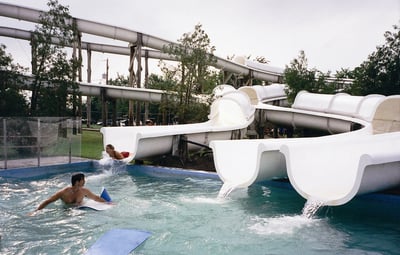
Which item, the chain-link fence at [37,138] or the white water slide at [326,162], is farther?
the chain-link fence at [37,138]

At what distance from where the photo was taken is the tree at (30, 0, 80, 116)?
521 inches

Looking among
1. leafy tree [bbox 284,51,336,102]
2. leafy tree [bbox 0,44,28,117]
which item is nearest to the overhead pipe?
leafy tree [bbox 284,51,336,102]

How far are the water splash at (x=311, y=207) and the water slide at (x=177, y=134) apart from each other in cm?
487

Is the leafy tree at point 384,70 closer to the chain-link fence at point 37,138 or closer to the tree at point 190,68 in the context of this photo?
the tree at point 190,68

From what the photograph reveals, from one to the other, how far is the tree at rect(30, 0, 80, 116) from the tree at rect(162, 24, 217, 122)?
149 inches

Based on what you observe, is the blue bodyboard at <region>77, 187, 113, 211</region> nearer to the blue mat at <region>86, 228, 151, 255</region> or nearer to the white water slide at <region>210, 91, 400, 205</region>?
the blue mat at <region>86, 228, 151, 255</region>

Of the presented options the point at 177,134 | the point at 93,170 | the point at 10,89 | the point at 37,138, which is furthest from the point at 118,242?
the point at 10,89

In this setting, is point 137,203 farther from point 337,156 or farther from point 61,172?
point 337,156

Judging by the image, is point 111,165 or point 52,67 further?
point 52,67

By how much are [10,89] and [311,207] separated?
431 inches

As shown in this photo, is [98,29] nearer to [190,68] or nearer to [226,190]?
[190,68]

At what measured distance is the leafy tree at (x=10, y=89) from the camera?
480 inches

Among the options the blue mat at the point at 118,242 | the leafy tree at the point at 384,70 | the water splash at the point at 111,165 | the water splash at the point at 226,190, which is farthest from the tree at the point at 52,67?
the leafy tree at the point at 384,70

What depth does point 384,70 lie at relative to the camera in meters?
21.7
